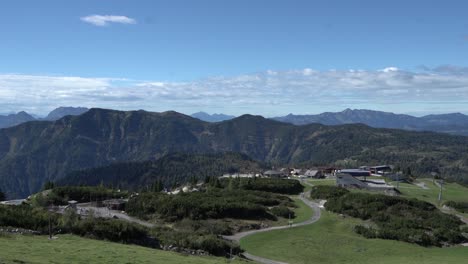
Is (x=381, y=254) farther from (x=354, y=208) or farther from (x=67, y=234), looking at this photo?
(x=67, y=234)

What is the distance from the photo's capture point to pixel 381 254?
49.9m

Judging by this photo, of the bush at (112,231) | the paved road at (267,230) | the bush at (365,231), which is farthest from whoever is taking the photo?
the bush at (365,231)

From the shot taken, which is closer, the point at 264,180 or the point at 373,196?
the point at 373,196

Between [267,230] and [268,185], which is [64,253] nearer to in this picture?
[267,230]

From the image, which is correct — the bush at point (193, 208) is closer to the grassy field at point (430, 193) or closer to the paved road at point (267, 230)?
the paved road at point (267, 230)

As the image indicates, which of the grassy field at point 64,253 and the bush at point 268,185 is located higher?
the grassy field at point 64,253

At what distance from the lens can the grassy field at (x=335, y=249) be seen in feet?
153

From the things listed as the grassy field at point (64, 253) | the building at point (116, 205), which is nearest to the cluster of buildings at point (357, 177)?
the building at point (116, 205)

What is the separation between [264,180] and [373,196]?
30675 mm

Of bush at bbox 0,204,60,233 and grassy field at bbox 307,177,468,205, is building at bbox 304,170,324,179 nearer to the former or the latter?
grassy field at bbox 307,177,468,205

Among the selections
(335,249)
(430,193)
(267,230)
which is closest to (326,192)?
(430,193)

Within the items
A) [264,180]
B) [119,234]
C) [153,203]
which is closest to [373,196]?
[264,180]

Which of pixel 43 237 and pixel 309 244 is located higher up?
pixel 43 237

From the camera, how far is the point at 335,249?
51.2 meters
